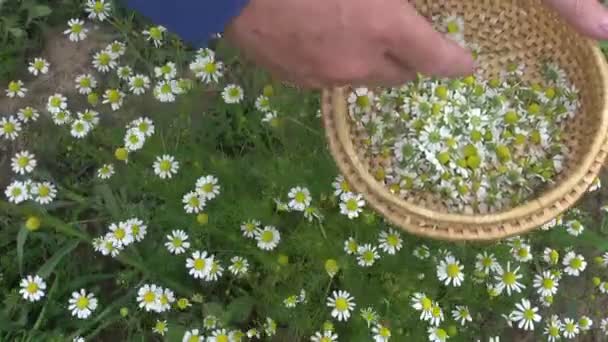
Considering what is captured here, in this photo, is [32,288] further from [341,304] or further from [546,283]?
[546,283]

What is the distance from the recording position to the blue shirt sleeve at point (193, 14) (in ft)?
3.04

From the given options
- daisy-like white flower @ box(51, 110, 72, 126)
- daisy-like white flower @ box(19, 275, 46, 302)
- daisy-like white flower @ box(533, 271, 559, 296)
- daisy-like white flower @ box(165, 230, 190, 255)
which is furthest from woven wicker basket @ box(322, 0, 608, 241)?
daisy-like white flower @ box(19, 275, 46, 302)

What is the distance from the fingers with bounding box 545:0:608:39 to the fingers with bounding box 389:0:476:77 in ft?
1.72

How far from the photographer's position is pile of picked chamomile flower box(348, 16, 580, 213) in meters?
1.50

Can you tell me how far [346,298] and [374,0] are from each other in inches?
27.2

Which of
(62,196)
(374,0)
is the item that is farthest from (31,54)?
(374,0)

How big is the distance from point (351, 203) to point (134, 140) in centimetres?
47

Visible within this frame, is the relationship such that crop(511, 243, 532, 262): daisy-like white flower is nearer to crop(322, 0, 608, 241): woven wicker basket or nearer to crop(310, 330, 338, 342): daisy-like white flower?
crop(322, 0, 608, 241): woven wicker basket

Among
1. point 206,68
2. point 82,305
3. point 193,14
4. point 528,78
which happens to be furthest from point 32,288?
point 528,78

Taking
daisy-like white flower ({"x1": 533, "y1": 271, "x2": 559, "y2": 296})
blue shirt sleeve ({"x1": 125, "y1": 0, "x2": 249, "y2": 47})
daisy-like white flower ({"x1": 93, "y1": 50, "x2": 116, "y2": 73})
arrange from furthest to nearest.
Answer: daisy-like white flower ({"x1": 93, "y1": 50, "x2": 116, "y2": 73}) → daisy-like white flower ({"x1": 533, "y1": 271, "x2": 559, "y2": 296}) → blue shirt sleeve ({"x1": 125, "y1": 0, "x2": 249, "y2": 47})

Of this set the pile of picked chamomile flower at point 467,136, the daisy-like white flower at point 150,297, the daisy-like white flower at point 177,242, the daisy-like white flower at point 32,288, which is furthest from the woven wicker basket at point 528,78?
the daisy-like white flower at point 32,288

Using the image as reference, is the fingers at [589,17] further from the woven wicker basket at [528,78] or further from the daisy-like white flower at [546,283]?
the daisy-like white flower at [546,283]

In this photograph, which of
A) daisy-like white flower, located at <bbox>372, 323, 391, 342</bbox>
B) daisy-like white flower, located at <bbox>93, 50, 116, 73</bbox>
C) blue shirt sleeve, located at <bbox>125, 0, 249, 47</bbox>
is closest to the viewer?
blue shirt sleeve, located at <bbox>125, 0, 249, 47</bbox>

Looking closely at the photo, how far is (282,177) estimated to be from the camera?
1.46 meters
